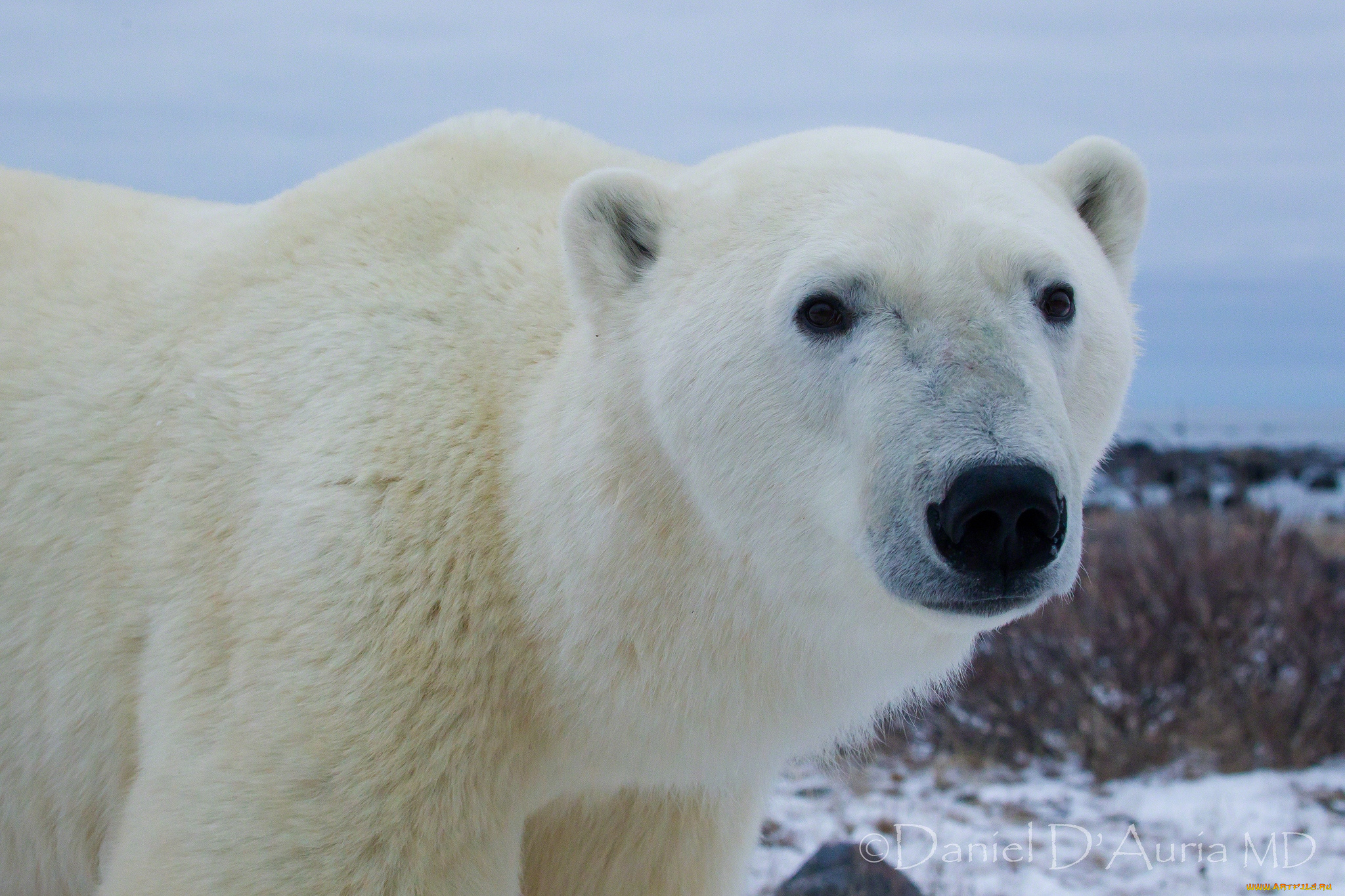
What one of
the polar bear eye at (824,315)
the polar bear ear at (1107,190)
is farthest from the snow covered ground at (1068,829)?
the polar bear eye at (824,315)

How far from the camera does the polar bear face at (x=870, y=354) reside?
1931mm

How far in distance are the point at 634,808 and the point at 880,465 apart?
121 centimetres

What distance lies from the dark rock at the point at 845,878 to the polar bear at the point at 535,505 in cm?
91

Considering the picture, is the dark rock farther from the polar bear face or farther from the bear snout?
the bear snout

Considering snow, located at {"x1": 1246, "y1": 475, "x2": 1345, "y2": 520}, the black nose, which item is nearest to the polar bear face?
the black nose

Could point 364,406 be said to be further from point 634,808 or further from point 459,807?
point 634,808

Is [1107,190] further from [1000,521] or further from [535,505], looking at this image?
[535,505]

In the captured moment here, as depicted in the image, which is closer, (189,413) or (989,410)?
(989,410)

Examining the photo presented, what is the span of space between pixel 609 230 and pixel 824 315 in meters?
0.49

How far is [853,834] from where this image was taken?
461 centimetres

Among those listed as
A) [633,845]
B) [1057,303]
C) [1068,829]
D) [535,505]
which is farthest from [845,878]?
[1057,303]

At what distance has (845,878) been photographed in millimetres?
3633

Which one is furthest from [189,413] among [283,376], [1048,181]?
[1048,181]

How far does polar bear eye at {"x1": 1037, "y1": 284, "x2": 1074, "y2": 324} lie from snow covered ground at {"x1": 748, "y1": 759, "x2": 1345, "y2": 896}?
242cm
